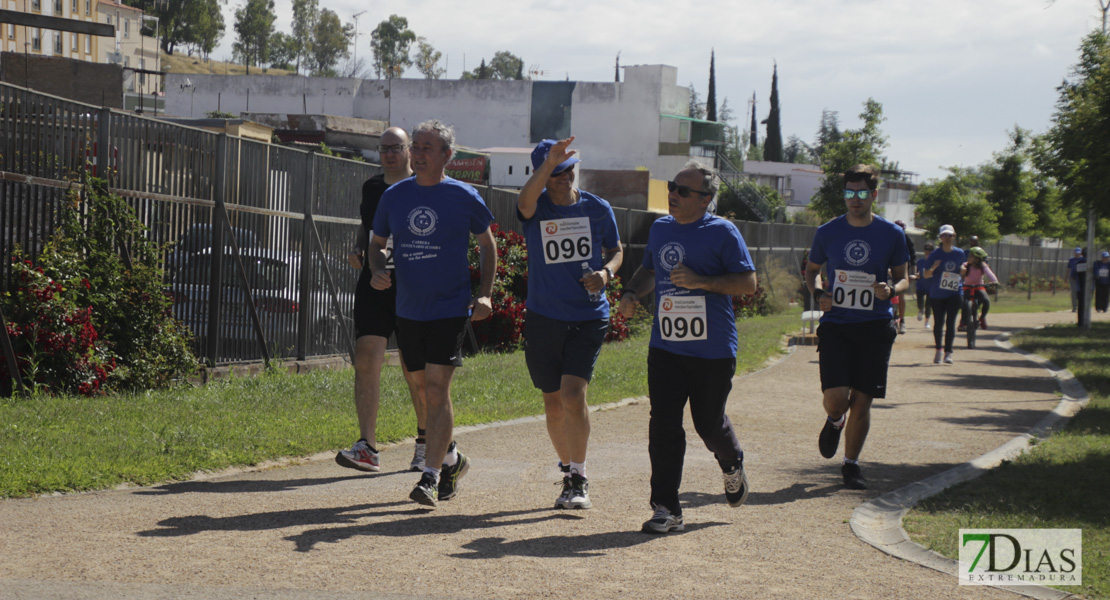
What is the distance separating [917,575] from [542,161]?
9.82 feet

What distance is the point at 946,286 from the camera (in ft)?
56.7

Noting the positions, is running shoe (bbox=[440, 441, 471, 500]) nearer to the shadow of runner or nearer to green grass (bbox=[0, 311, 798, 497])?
the shadow of runner

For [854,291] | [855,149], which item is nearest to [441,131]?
[854,291]

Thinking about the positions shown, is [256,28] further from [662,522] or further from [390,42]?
[662,522]

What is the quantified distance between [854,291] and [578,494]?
8.44ft

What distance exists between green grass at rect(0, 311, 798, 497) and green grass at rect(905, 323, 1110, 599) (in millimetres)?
4084

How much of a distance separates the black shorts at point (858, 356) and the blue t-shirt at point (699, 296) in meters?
2.03

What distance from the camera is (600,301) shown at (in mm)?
7020

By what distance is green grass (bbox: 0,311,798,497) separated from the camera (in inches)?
281

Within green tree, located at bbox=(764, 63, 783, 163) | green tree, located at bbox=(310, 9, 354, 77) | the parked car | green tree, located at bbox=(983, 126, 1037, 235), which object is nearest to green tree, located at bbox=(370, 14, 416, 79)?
green tree, located at bbox=(310, 9, 354, 77)

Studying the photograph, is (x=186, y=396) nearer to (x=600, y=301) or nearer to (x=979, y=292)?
(x=600, y=301)

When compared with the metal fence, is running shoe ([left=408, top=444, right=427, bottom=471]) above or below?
below

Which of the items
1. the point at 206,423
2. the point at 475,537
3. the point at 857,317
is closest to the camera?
the point at 475,537

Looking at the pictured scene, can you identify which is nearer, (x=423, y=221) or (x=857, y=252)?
(x=423, y=221)
